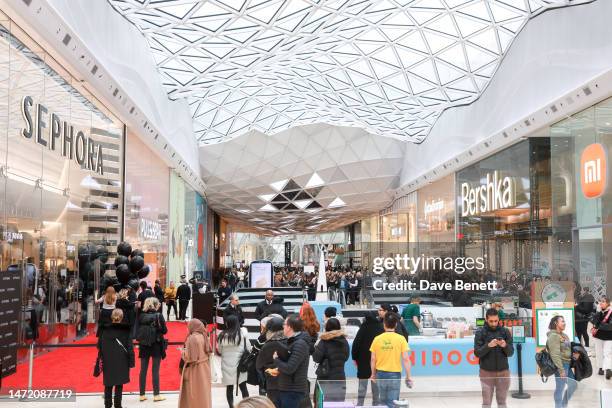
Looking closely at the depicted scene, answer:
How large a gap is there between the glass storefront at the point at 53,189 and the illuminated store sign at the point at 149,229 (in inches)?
116

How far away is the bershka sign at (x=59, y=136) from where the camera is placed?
13.1 m

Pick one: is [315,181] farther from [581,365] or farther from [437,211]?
[581,365]

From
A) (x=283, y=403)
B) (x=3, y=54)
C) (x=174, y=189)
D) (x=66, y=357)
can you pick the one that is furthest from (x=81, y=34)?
(x=174, y=189)

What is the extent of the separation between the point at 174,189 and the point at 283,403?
27.6 meters

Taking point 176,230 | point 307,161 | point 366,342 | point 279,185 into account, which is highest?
point 307,161

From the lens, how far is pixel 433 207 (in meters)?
36.0

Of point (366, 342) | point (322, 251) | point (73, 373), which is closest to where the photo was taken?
point (366, 342)

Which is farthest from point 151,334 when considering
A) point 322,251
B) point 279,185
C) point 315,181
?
point 279,185

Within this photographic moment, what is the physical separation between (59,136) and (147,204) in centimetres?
1043

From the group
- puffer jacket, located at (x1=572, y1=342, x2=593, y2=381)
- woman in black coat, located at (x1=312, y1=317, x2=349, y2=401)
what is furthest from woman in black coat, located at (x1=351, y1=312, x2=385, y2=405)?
puffer jacket, located at (x1=572, y1=342, x2=593, y2=381)

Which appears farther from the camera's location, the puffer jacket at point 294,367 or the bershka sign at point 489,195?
the bershka sign at point 489,195

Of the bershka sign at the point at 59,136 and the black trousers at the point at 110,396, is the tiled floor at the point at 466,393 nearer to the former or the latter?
the black trousers at the point at 110,396

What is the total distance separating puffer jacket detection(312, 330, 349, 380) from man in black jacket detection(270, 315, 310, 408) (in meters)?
1.00

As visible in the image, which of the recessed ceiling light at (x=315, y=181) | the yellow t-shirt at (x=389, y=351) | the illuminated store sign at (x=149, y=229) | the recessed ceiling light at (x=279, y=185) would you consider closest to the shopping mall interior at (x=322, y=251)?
the yellow t-shirt at (x=389, y=351)
